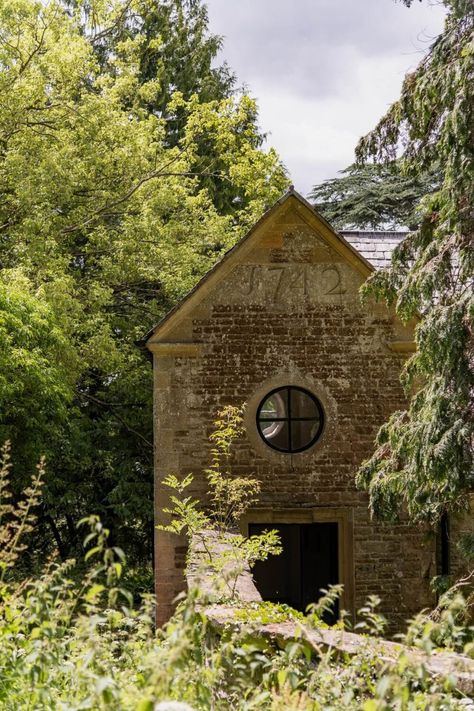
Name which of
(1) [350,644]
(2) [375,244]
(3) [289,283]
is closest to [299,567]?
(2) [375,244]

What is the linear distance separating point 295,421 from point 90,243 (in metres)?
7.74

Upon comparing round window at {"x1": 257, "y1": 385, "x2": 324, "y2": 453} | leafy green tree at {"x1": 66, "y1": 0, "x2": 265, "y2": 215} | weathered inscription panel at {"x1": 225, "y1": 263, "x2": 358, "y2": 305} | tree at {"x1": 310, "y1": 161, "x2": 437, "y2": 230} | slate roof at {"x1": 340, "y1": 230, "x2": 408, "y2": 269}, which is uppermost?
leafy green tree at {"x1": 66, "y1": 0, "x2": 265, "y2": 215}

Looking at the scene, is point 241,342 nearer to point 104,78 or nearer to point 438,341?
point 438,341

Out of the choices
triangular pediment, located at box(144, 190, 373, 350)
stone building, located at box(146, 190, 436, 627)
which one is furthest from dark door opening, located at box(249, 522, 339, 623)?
triangular pediment, located at box(144, 190, 373, 350)

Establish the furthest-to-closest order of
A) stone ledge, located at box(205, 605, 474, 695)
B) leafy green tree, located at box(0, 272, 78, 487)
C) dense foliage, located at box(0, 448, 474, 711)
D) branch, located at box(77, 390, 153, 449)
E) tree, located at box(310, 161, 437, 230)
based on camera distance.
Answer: tree, located at box(310, 161, 437, 230) → branch, located at box(77, 390, 153, 449) → leafy green tree, located at box(0, 272, 78, 487) → stone ledge, located at box(205, 605, 474, 695) → dense foliage, located at box(0, 448, 474, 711)

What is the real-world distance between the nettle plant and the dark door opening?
2795 millimetres

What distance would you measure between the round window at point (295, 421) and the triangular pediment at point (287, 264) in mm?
1272

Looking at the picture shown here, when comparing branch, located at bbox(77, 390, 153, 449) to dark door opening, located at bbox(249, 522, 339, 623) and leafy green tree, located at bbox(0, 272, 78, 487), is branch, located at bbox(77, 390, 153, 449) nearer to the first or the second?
dark door opening, located at bbox(249, 522, 339, 623)

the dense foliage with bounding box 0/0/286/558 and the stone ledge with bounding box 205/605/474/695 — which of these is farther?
the dense foliage with bounding box 0/0/286/558

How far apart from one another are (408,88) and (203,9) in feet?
71.1

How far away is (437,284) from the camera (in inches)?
404

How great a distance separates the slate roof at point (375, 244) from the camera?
15164mm

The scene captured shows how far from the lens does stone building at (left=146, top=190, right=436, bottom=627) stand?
13023mm

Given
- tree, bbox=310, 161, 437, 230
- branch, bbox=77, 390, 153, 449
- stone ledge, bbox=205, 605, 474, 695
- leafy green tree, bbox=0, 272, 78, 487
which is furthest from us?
tree, bbox=310, 161, 437, 230
